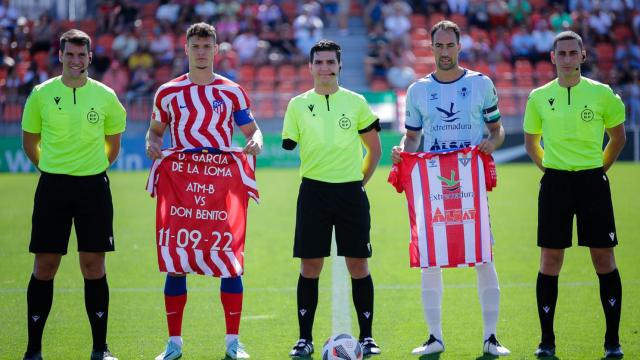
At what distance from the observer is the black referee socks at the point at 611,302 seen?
6.83m

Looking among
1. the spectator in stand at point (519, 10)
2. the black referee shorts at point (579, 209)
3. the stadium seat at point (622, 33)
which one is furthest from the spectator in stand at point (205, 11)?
the black referee shorts at point (579, 209)

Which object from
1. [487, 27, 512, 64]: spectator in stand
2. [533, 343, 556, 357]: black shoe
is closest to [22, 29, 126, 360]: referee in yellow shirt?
[533, 343, 556, 357]: black shoe

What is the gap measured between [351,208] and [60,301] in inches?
131

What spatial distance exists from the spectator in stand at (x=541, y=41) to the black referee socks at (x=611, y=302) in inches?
811

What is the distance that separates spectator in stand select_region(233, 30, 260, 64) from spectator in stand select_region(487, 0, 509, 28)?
21.6 ft

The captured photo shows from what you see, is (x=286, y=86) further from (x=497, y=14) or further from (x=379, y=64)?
(x=497, y=14)

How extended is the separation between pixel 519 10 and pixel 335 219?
22.6 m

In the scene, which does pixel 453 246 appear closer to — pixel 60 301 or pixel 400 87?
pixel 60 301

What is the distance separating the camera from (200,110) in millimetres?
6965

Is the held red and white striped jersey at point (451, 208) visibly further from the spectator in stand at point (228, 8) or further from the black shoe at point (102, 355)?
the spectator in stand at point (228, 8)

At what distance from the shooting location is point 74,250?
Result: 1213cm

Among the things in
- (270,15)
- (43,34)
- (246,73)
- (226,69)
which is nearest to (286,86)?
(246,73)

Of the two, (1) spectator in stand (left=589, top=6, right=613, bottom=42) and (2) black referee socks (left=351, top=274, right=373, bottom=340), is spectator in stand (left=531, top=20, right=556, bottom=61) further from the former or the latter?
(2) black referee socks (left=351, top=274, right=373, bottom=340)

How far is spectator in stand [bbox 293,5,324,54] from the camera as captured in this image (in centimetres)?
2694
